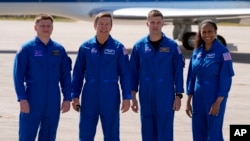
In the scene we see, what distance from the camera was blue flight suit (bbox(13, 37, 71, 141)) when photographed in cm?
793

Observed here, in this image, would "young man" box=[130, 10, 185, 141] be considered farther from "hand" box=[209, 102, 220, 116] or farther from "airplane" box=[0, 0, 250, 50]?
"airplane" box=[0, 0, 250, 50]

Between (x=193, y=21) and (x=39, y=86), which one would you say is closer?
(x=39, y=86)

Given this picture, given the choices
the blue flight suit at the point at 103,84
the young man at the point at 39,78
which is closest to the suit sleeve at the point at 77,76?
the blue flight suit at the point at 103,84

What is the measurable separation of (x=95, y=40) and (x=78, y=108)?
78 cm

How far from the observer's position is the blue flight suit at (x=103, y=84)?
8086mm

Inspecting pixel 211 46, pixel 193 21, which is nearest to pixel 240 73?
pixel 193 21

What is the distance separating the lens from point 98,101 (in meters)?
8.11

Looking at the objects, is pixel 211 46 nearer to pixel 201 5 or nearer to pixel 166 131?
pixel 166 131

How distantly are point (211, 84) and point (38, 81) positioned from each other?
6.28ft

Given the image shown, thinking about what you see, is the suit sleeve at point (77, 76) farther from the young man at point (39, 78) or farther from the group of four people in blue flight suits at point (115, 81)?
the young man at point (39, 78)

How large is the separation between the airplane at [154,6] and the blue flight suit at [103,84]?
14422 millimetres

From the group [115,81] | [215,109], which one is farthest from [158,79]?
[215,109]

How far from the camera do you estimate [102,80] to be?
26.6 ft

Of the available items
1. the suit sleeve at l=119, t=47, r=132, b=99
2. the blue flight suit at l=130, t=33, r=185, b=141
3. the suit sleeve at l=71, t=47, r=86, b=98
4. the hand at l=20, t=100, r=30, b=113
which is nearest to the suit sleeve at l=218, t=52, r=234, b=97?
the blue flight suit at l=130, t=33, r=185, b=141
